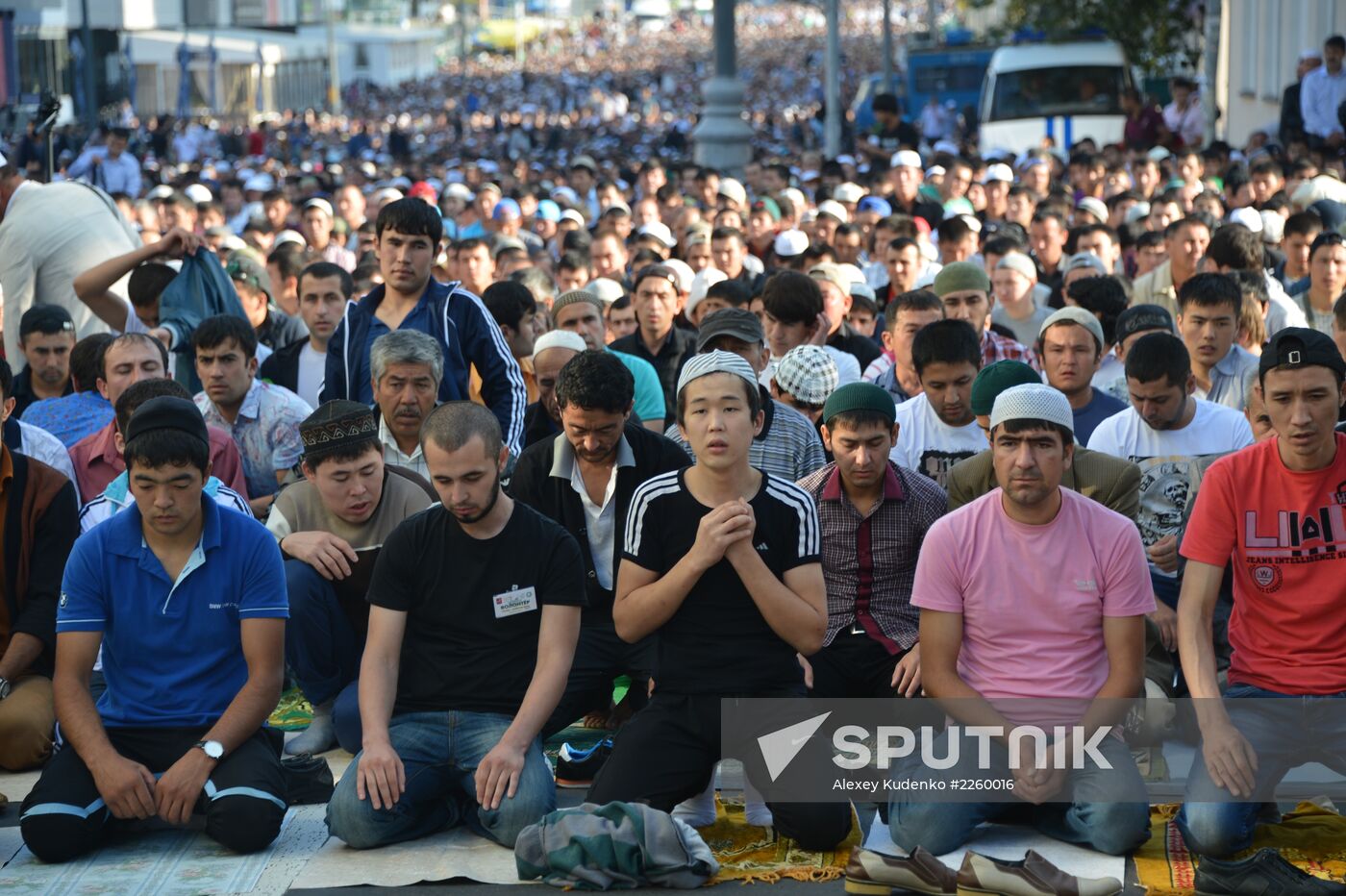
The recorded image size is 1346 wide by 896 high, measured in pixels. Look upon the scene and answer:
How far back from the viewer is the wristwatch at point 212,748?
618 cm

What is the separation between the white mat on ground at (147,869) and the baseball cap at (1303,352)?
3463 millimetres

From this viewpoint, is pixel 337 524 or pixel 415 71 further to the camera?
pixel 415 71

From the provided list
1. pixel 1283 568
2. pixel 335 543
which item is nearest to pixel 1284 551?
pixel 1283 568

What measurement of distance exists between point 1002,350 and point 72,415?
434 cm

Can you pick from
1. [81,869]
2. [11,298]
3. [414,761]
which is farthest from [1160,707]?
[11,298]

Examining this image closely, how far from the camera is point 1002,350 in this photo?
9641 millimetres

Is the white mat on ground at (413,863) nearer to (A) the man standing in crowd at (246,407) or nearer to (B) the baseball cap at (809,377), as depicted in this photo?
(B) the baseball cap at (809,377)

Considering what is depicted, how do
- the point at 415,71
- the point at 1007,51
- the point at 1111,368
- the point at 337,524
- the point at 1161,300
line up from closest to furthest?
1. the point at 337,524
2. the point at 1111,368
3. the point at 1161,300
4. the point at 1007,51
5. the point at 415,71

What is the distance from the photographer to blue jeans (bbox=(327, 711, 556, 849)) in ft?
20.2

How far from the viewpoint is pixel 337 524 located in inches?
290

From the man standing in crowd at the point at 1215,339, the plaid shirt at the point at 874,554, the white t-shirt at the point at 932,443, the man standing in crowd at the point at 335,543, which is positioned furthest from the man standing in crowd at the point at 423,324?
the man standing in crowd at the point at 1215,339

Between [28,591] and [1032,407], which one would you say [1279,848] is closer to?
[1032,407]

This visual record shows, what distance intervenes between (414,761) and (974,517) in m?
1.93

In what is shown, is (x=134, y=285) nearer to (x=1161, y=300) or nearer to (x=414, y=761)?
(x=414, y=761)
